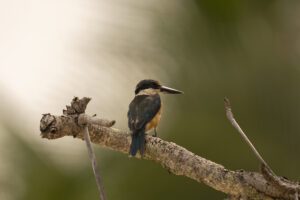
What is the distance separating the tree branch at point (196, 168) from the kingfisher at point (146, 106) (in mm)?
822

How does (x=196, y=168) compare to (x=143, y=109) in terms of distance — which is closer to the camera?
(x=196, y=168)

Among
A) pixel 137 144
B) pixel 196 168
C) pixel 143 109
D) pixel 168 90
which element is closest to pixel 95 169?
pixel 196 168

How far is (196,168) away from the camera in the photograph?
10.6 feet

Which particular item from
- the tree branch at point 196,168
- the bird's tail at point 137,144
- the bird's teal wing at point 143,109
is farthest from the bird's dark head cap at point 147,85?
the tree branch at point 196,168

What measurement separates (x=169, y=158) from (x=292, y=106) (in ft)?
7.31

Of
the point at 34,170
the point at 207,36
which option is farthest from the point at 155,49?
the point at 34,170

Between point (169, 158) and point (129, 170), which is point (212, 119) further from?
point (169, 158)

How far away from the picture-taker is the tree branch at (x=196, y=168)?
123 inches

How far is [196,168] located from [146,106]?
5.65 feet

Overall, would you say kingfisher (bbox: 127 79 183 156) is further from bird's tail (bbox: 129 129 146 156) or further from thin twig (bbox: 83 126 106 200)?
thin twig (bbox: 83 126 106 200)

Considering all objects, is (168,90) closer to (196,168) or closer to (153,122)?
(153,122)

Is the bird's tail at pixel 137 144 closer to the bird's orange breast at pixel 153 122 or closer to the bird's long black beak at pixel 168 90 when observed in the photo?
the bird's orange breast at pixel 153 122

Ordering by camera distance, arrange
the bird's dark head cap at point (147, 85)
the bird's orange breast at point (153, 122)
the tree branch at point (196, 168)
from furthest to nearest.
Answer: the bird's dark head cap at point (147, 85), the bird's orange breast at point (153, 122), the tree branch at point (196, 168)

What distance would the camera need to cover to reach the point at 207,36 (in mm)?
5887
